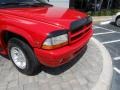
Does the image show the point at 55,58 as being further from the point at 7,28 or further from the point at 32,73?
the point at 7,28

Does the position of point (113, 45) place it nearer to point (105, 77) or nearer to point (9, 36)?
point (105, 77)

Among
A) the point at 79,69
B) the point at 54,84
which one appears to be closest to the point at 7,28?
the point at 54,84

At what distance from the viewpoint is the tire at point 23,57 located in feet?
13.2

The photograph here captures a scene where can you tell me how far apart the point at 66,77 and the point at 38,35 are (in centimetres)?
121

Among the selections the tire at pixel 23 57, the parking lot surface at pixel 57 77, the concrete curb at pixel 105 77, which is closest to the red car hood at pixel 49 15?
the tire at pixel 23 57

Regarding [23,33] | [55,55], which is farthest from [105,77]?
[23,33]

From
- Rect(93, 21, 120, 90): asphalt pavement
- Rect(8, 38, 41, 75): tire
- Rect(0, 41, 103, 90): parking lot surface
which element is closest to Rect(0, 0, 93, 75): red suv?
Rect(8, 38, 41, 75): tire

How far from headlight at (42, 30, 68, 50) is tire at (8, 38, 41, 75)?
0.44 meters

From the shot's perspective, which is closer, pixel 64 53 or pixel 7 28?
pixel 64 53

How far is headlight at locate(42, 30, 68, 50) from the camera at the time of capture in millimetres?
3665

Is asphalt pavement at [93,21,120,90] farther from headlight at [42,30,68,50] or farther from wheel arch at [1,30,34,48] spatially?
wheel arch at [1,30,34,48]

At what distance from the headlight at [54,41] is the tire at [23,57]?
44cm

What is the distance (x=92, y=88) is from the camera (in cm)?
398

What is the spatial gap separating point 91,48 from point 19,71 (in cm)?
244
